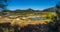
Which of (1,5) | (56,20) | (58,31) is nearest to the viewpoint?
(58,31)

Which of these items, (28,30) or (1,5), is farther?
(1,5)

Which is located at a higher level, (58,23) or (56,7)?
(56,7)

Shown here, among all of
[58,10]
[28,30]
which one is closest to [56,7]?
[58,10]

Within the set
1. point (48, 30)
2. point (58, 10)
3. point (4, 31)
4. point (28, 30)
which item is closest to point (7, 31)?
point (4, 31)

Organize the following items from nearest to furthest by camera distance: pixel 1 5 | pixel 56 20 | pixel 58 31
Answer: pixel 58 31 < pixel 56 20 < pixel 1 5

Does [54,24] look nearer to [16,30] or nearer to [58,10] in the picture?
[58,10]

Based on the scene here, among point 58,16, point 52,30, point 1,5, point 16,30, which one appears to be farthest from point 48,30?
point 1,5

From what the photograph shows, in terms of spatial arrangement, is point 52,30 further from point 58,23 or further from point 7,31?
point 7,31

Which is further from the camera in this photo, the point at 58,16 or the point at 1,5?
the point at 1,5
